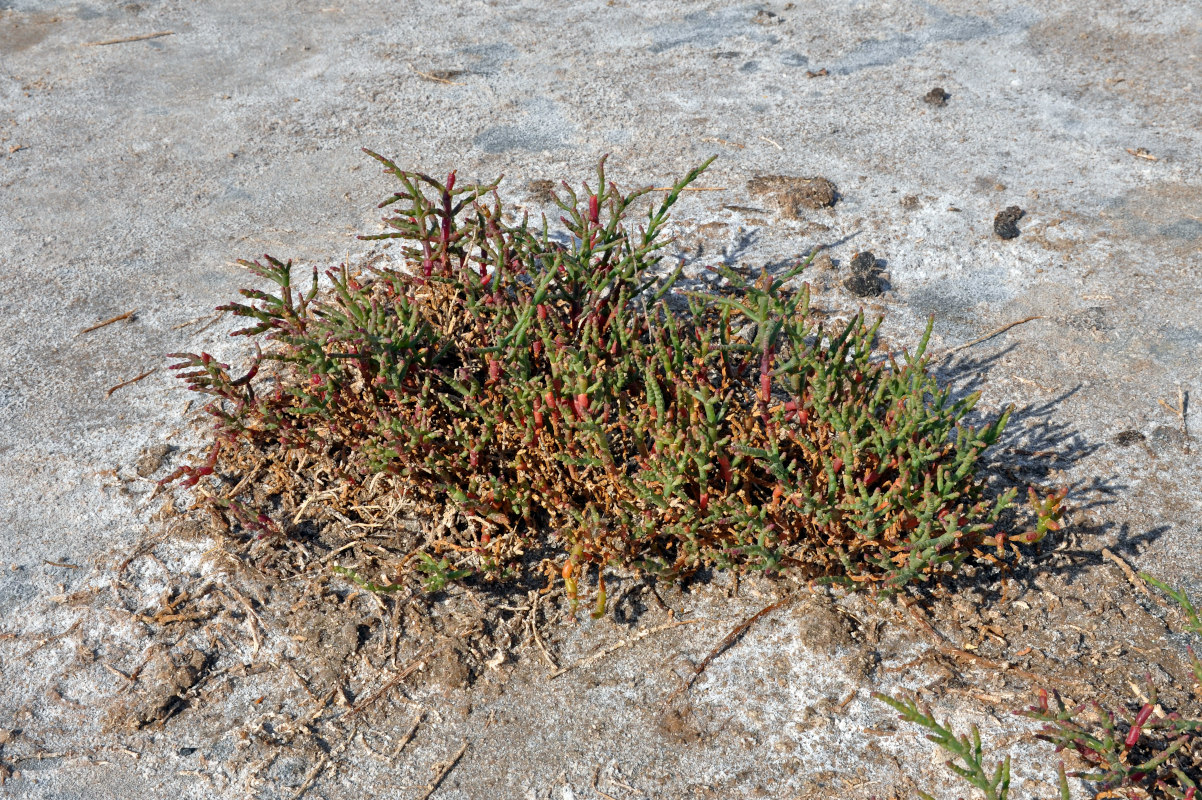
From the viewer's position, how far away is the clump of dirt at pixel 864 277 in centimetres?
343

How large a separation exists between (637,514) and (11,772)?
5.84 feet

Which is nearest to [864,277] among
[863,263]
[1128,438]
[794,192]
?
[863,263]

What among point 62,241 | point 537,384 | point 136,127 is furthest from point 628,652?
point 136,127

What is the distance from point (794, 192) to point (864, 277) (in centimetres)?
68

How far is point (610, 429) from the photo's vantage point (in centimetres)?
270

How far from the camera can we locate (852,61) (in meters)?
4.92

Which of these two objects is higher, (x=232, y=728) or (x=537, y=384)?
(x=537, y=384)

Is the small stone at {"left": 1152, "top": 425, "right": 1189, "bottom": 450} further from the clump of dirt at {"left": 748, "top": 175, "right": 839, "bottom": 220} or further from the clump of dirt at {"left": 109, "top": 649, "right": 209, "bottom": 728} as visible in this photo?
the clump of dirt at {"left": 109, "top": 649, "right": 209, "bottom": 728}

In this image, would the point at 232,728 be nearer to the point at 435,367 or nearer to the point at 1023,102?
the point at 435,367

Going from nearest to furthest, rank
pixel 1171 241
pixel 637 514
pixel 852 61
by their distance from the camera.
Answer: pixel 637 514 → pixel 1171 241 → pixel 852 61

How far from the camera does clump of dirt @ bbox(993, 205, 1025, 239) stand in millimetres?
3705

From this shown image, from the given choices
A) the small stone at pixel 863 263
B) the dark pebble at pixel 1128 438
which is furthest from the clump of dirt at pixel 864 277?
the dark pebble at pixel 1128 438

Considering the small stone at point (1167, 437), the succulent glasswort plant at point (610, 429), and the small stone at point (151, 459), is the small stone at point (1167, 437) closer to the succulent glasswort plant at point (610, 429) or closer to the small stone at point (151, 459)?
the succulent glasswort plant at point (610, 429)

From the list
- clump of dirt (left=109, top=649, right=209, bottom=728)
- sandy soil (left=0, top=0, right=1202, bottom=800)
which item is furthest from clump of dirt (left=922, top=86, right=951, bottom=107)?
clump of dirt (left=109, top=649, right=209, bottom=728)
